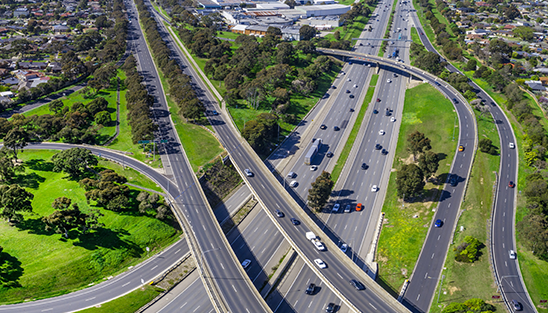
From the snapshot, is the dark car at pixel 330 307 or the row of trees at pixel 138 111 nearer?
the dark car at pixel 330 307

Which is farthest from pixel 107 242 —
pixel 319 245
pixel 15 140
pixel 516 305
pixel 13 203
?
pixel 516 305

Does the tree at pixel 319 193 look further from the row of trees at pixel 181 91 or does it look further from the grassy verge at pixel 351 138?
the row of trees at pixel 181 91

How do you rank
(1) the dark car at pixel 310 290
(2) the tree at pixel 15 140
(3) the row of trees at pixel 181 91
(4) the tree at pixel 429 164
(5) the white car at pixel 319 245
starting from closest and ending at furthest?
(1) the dark car at pixel 310 290, (5) the white car at pixel 319 245, (4) the tree at pixel 429 164, (2) the tree at pixel 15 140, (3) the row of trees at pixel 181 91

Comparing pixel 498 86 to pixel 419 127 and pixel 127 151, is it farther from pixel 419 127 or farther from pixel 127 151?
pixel 127 151

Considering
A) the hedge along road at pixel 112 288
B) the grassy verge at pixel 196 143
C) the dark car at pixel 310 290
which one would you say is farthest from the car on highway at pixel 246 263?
the grassy verge at pixel 196 143

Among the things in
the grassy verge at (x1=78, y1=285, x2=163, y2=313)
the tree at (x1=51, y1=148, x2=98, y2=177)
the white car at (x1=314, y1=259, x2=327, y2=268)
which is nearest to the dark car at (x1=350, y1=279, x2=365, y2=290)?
the white car at (x1=314, y1=259, x2=327, y2=268)

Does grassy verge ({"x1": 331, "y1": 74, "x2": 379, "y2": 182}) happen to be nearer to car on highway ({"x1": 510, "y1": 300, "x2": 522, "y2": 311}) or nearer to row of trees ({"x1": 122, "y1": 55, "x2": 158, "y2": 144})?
car on highway ({"x1": 510, "y1": 300, "x2": 522, "y2": 311})

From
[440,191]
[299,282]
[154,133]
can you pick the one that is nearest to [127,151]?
[154,133]

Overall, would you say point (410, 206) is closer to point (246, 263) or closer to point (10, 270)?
point (246, 263)
